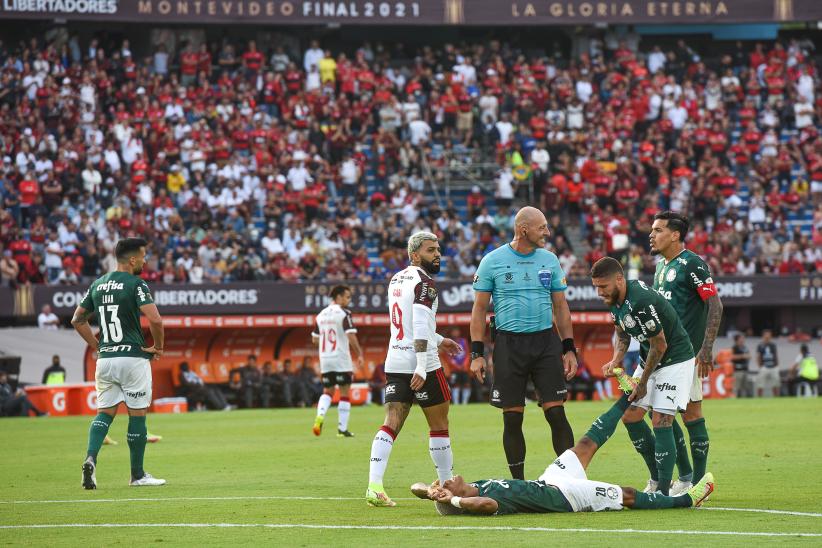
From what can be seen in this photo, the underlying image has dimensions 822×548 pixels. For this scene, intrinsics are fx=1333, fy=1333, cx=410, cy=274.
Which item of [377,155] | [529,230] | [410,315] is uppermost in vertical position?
[377,155]

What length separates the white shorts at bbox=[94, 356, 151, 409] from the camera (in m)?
13.5

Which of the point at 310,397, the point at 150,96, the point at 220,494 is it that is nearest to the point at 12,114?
the point at 150,96

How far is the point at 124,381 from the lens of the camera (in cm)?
1356

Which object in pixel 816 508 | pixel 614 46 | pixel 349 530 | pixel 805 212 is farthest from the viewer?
pixel 614 46

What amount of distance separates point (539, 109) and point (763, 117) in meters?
7.59

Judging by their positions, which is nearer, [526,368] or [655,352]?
[655,352]

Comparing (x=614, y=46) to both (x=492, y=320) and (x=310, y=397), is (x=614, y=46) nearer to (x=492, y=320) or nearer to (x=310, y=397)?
(x=310, y=397)

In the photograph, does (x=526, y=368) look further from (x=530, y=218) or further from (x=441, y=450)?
(x=530, y=218)

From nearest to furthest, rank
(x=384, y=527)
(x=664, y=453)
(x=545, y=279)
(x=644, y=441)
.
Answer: (x=384, y=527) < (x=664, y=453) < (x=644, y=441) < (x=545, y=279)

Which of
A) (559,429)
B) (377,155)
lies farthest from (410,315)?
(377,155)

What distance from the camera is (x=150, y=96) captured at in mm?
41562

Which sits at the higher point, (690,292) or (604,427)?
(690,292)

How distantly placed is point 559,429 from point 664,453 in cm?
100

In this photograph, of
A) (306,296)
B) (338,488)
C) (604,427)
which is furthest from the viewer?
(306,296)
